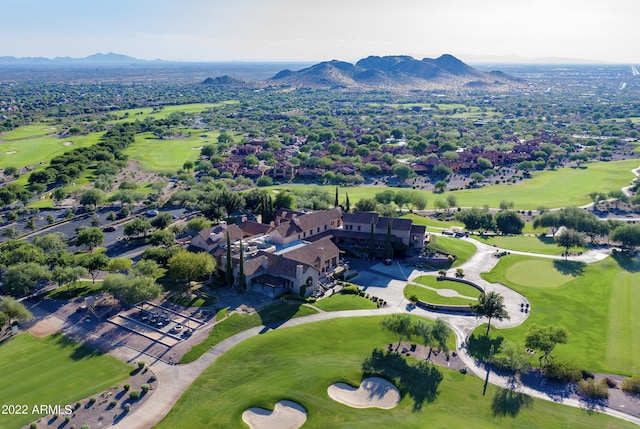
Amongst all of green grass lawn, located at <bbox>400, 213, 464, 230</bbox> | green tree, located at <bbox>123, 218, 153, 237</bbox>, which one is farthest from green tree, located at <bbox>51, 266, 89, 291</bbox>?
green grass lawn, located at <bbox>400, 213, 464, 230</bbox>

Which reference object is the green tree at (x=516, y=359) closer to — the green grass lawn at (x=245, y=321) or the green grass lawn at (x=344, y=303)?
→ the green grass lawn at (x=344, y=303)

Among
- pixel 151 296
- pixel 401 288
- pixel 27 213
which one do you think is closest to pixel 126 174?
pixel 27 213

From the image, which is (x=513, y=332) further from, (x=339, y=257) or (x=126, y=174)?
(x=126, y=174)

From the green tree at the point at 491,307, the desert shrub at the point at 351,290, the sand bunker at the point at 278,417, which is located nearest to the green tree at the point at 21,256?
the desert shrub at the point at 351,290

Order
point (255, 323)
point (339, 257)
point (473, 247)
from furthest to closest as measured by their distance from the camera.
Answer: point (473, 247), point (339, 257), point (255, 323)

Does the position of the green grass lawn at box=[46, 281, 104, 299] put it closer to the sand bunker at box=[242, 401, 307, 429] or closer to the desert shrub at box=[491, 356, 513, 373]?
the sand bunker at box=[242, 401, 307, 429]

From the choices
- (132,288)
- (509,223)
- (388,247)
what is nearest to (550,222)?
(509,223)
